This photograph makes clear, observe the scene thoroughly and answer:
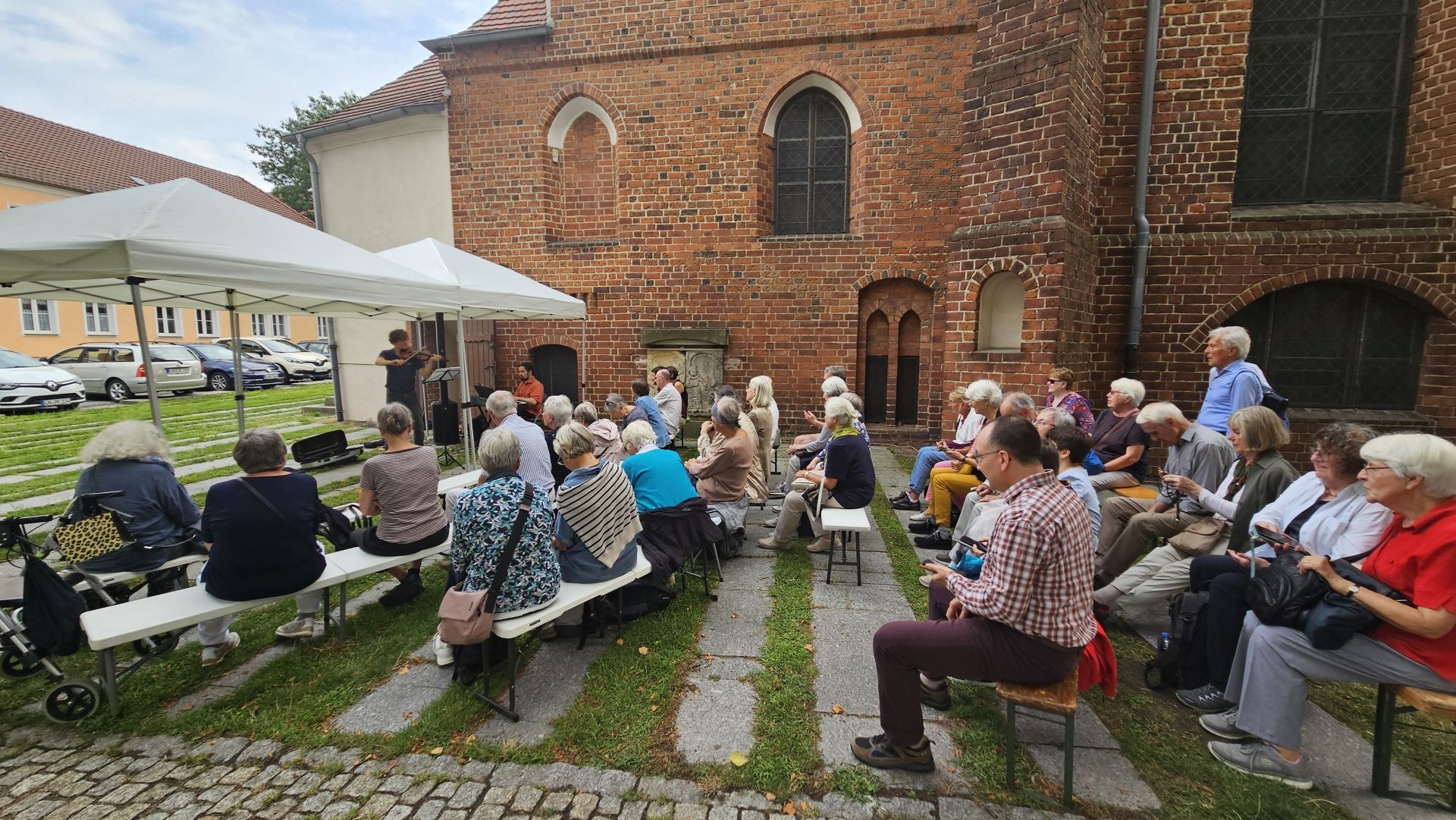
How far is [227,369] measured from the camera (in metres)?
19.1

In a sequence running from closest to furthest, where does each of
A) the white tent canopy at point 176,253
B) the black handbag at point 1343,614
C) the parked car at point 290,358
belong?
the black handbag at point 1343,614 < the white tent canopy at point 176,253 < the parked car at point 290,358

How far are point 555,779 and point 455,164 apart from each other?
35.5 ft

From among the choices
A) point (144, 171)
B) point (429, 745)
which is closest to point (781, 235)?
point (429, 745)

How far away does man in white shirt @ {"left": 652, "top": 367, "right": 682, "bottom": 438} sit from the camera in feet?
25.1

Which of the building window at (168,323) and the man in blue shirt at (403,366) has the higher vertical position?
the building window at (168,323)

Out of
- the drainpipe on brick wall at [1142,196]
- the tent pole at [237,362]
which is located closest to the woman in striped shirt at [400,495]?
the tent pole at [237,362]

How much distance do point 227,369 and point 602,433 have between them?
809 inches

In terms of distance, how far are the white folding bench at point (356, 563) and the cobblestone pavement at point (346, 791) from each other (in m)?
0.97

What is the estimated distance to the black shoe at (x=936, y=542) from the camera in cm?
529

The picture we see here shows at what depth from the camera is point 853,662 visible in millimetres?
3428

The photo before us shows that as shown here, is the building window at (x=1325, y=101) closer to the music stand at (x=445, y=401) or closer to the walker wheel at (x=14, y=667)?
the music stand at (x=445, y=401)

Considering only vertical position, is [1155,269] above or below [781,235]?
below

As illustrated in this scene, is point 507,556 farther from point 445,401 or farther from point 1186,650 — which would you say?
point 445,401

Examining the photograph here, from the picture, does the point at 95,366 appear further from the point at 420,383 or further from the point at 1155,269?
the point at 1155,269
